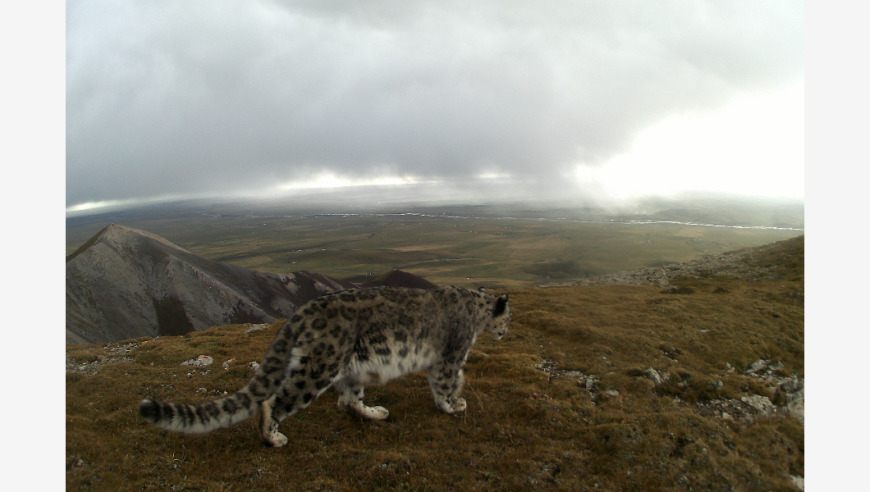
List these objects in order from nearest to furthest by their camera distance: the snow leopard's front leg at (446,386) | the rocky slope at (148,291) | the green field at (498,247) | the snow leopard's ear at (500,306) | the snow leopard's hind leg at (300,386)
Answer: the snow leopard's hind leg at (300,386) < the snow leopard's front leg at (446,386) < the snow leopard's ear at (500,306) < the rocky slope at (148,291) < the green field at (498,247)

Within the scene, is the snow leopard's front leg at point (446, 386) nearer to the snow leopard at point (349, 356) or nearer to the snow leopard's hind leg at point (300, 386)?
the snow leopard at point (349, 356)

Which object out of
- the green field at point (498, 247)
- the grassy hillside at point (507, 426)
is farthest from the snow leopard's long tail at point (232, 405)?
the green field at point (498, 247)

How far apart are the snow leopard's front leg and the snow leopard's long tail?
4547 millimetres

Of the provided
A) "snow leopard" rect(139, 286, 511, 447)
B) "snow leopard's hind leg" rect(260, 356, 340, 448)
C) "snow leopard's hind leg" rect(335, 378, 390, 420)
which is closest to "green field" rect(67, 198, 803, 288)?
"snow leopard" rect(139, 286, 511, 447)

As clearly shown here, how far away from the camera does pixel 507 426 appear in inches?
423

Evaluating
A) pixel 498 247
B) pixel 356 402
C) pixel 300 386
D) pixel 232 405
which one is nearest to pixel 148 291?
pixel 356 402

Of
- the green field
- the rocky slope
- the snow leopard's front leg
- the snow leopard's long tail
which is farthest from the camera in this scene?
the green field

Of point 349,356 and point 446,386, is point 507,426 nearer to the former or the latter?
point 446,386

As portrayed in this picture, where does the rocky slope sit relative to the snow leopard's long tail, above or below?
below

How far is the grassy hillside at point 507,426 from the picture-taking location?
8.32 meters

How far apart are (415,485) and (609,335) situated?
49.8 ft

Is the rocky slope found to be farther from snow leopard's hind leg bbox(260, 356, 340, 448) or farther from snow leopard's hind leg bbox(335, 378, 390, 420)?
snow leopard's hind leg bbox(260, 356, 340, 448)

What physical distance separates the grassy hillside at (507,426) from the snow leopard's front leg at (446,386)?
380 millimetres

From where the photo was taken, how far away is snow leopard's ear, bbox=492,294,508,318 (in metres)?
12.7
